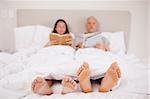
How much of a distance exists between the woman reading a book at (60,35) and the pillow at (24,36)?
0.27 meters

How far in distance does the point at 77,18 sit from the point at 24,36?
657 millimetres

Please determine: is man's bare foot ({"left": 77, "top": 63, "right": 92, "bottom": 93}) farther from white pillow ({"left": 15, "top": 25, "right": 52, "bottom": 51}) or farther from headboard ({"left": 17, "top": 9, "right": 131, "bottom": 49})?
headboard ({"left": 17, "top": 9, "right": 131, "bottom": 49})

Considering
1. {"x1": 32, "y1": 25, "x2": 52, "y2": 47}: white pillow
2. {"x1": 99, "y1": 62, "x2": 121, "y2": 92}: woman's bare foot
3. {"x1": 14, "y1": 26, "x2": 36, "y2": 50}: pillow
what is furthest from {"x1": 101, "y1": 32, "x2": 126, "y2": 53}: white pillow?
{"x1": 99, "y1": 62, "x2": 121, "y2": 92}: woman's bare foot

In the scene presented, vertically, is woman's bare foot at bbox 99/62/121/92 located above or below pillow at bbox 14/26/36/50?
below

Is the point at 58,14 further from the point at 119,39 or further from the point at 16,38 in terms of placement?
the point at 119,39

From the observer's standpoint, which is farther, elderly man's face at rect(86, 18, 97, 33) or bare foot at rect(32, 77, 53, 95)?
elderly man's face at rect(86, 18, 97, 33)

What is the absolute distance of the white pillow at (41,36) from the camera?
2934 mm

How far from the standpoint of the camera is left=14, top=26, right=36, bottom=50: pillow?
116 inches

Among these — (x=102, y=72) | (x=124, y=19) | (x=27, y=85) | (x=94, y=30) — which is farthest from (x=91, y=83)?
(x=124, y=19)

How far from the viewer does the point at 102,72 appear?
145 cm

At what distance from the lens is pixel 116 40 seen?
9.63ft

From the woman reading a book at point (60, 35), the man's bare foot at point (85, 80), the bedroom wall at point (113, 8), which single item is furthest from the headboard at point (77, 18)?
the man's bare foot at point (85, 80)

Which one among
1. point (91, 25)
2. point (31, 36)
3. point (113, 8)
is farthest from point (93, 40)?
point (31, 36)

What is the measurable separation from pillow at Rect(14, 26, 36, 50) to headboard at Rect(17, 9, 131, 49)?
5.4 inches
